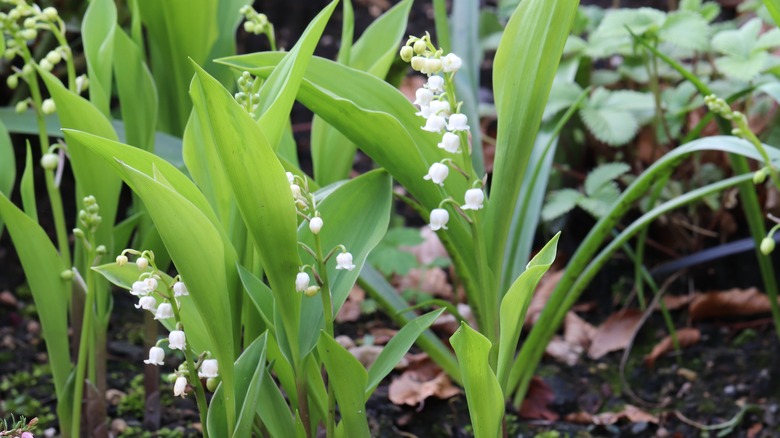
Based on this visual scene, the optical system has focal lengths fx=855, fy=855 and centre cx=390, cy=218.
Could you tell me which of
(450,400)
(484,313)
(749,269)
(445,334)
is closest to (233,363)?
(484,313)

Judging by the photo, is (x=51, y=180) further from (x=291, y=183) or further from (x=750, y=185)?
(x=750, y=185)

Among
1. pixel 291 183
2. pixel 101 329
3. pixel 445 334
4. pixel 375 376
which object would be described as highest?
pixel 291 183

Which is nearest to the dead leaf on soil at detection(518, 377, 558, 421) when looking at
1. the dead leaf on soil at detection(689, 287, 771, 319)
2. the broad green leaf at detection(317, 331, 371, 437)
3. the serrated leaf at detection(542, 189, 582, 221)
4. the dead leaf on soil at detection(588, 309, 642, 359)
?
the dead leaf on soil at detection(588, 309, 642, 359)

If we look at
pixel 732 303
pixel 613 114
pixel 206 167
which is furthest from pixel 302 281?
pixel 732 303

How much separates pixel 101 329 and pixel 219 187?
39 cm

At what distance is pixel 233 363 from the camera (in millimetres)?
988

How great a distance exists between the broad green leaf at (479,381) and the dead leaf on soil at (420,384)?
19.0 inches

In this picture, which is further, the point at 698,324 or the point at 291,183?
the point at 698,324

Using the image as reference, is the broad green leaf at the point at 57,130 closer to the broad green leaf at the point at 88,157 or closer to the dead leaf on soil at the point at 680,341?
the broad green leaf at the point at 88,157

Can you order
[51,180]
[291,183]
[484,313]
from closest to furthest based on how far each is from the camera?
[291,183] → [484,313] → [51,180]

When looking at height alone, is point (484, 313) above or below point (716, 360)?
above

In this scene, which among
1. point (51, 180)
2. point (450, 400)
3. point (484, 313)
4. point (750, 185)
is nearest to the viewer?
point (484, 313)

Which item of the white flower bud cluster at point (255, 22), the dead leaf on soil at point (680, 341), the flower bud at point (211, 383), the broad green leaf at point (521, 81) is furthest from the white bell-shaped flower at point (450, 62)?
the dead leaf on soil at point (680, 341)

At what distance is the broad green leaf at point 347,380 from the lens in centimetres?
97
